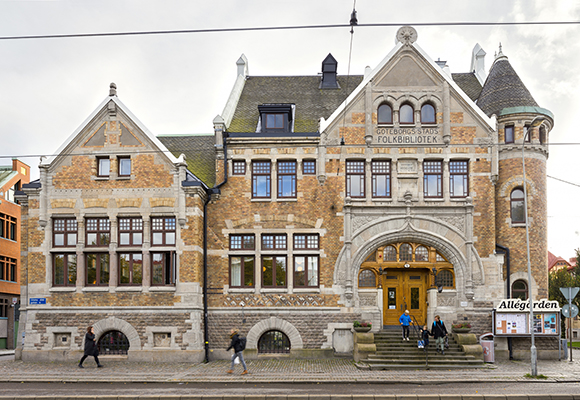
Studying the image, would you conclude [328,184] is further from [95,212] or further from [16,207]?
[16,207]

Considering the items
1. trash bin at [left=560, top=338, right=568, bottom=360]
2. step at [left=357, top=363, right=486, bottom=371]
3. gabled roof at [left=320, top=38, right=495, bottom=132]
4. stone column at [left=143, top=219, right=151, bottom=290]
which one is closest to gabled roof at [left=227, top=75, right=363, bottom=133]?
gabled roof at [left=320, top=38, right=495, bottom=132]

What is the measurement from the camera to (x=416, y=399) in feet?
51.7

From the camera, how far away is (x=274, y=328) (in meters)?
25.7

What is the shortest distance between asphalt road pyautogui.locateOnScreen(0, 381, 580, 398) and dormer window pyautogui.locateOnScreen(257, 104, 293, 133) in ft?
42.2

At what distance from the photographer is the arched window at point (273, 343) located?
84.6ft

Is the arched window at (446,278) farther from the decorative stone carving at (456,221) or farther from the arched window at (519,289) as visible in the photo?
the arched window at (519,289)

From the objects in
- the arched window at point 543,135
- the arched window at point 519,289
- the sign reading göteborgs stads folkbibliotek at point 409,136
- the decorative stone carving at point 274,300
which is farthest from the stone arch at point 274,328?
the arched window at point 543,135

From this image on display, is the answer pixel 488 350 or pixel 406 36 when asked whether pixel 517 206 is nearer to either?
pixel 488 350

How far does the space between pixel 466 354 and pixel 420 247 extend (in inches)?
215

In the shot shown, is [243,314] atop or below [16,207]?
below

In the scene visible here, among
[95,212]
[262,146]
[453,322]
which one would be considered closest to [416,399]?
[453,322]

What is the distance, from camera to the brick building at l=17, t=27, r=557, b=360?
2522cm

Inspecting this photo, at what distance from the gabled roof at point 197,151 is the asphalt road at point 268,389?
11753mm

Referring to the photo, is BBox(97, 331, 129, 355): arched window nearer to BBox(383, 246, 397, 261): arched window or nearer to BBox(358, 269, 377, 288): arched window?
BBox(358, 269, 377, 288): arched window
